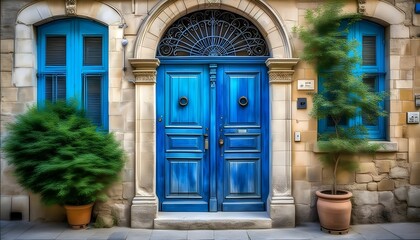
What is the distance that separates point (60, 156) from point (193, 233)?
92.8 inches

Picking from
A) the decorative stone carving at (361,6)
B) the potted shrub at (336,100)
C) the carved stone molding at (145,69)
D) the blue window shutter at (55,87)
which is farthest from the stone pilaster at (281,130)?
the blue window shutter at (55,87)

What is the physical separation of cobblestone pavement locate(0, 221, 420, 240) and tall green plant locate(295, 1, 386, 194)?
783mm

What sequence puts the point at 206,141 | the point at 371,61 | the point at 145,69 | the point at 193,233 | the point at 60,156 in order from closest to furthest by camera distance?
1. the point at 60,156
2. the point at 193,233
3. the point at 145,69
4. the point at 206,141
5. the point at 371,61

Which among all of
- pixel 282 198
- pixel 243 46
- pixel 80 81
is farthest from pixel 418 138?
pixel 80 81

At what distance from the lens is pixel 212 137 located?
20.2ft

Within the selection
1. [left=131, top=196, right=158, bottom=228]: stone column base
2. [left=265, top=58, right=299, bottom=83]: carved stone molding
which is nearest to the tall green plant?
[left=265, top=58, right=299, bottom=83]: carved stone molding

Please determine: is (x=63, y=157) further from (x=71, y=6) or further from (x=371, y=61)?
(x=371, y=61)

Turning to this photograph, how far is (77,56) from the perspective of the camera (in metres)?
6.15

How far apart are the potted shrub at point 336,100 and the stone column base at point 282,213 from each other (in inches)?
17.9

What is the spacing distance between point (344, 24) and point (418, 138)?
2377mm

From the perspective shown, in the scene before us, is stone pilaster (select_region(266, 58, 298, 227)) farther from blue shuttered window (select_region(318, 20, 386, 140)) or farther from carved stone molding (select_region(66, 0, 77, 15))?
carved stone molding (select_region(66, 0, 77, 15))

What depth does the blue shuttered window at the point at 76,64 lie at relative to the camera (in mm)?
6148

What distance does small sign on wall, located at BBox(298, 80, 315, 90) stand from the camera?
597 centimetres

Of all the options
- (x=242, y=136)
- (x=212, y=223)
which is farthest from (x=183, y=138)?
(x=212, y=223)
